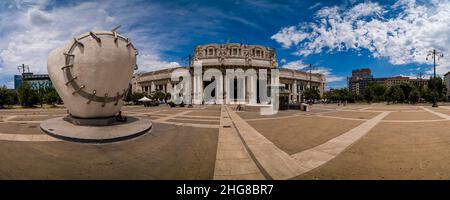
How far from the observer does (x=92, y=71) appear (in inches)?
476

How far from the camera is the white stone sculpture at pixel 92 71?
12.1 metres

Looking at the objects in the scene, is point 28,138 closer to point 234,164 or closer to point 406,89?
point 234,164

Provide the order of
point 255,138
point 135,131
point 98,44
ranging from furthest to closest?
point 98,44
point 135,131
point 255,138

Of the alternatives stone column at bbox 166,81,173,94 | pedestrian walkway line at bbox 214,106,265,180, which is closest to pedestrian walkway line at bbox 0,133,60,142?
pedestrian walkway line at bbox 214,106,265,180

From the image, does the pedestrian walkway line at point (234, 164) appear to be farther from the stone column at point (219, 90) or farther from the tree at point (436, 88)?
the tree at point (436, 88)

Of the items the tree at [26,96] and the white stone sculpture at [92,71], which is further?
the tree at [26,96]

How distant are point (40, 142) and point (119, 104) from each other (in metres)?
5.55

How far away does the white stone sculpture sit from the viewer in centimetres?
1210

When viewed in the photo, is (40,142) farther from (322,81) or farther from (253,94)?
(322,81)

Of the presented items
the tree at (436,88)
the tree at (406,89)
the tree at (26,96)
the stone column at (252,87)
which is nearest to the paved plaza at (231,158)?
the tree at (26,96)

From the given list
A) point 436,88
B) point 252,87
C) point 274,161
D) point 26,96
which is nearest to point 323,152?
point 274,161

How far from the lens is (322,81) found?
12469 centimetres
